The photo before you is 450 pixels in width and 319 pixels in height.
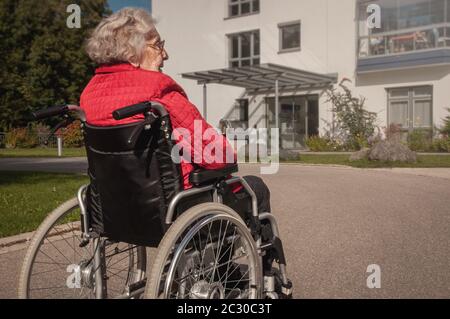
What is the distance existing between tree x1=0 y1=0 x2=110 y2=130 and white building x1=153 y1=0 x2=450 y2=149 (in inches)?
293

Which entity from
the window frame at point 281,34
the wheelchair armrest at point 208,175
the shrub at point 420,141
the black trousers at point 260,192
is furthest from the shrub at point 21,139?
the wheelchair armrest at point 208,175

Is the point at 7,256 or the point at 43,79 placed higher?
the point at 43,79

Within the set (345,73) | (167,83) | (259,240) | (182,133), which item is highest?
(345,73)

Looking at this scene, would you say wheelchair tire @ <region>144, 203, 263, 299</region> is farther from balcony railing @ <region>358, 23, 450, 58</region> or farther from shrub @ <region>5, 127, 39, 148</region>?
shrub @ <region>5, 127, 39, 148</region>

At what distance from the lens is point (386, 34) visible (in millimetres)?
20047

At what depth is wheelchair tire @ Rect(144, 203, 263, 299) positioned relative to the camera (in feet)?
7.22

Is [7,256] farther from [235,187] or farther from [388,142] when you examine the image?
[388,142]

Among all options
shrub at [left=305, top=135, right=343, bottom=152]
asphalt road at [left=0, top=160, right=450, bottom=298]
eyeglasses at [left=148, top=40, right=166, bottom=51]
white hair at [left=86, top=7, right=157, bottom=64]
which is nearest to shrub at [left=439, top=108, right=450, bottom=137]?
shrub at [left=305, top=135, right=343, bottom=152]

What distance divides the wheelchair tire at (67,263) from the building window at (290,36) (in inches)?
814

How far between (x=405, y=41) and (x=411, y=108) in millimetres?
2655

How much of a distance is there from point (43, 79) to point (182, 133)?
98.6 ft

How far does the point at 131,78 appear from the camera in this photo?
7.89 feet
